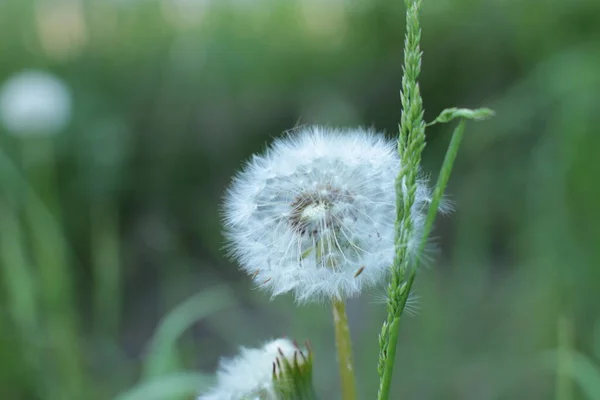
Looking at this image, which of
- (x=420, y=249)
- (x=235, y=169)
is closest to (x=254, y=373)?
(x=420, y=249)

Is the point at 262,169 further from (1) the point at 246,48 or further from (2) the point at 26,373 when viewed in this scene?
(1) the point at 246,48

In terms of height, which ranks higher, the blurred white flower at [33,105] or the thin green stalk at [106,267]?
the blurred white flower at [33,105]

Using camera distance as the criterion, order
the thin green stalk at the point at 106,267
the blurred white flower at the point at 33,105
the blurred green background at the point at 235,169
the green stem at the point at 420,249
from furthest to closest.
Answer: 1. the blurred white flower at the point at 33,105
2. the thin green stalk at the point at 106,267
3. the blurred green background at the point at 235,169
4. the green stem at the point at 420,249

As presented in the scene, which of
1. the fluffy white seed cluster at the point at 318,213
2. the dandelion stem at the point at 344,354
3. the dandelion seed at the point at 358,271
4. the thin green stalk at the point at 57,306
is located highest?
the thin green stalk at the point at 57,306

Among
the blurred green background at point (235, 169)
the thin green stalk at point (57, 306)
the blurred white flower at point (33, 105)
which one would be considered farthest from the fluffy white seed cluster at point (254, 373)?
the blurred white flower at point (33, 105)

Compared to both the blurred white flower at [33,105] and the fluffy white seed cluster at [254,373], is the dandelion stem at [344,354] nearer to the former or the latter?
the fluffy white seed cluster at [254,373]

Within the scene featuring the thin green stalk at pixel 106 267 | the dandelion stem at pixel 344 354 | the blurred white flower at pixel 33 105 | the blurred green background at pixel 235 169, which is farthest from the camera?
the blurred white flower at pixel 33 105

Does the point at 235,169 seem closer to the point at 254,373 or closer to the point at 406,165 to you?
the point at 254,373

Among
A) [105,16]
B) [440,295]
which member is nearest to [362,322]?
[440,295]
